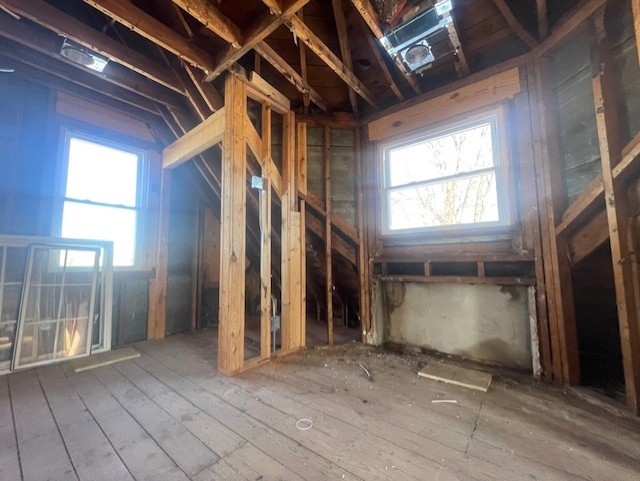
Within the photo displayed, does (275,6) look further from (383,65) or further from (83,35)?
(83,35)

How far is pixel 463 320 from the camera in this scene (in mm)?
2510

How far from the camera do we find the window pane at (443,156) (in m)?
2.47

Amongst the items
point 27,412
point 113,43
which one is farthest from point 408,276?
point 113,43

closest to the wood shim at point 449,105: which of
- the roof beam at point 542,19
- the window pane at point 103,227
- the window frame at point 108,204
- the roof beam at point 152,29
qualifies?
the roof beam at point 542,19

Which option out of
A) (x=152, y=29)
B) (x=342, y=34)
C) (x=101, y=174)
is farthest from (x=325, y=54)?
(x=101, y=174)

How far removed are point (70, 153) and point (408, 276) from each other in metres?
3.73

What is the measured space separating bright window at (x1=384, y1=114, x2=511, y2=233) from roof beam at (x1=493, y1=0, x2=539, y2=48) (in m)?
0.55

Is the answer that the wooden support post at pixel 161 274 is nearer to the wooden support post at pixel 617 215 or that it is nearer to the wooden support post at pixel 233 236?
the wooden support post at pixel 233 236

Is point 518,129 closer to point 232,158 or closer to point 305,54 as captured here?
point 305,54

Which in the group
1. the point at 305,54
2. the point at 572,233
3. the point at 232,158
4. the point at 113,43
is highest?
the point at 305,54

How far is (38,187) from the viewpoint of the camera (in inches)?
101

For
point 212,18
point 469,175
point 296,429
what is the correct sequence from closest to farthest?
point 296,429
point 212,18
point 469,175

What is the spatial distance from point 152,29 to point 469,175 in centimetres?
278

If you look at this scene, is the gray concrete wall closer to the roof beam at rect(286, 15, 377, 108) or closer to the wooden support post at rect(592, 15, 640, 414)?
the wooden support post at rect(592, 15, 640, 414)
